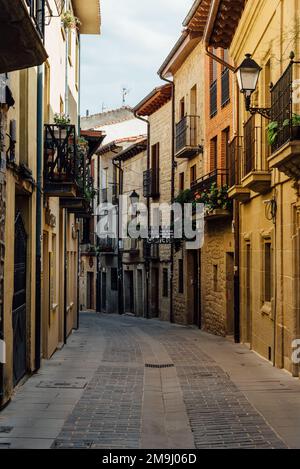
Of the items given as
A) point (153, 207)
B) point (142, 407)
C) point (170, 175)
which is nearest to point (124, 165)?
point (153, 207)

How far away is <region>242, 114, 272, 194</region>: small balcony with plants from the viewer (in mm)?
13633

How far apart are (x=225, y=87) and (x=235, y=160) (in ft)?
12.9

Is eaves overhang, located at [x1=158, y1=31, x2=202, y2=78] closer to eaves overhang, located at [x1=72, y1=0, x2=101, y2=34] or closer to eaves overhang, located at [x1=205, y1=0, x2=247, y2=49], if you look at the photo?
eaves overhang, located at [x1=72, y1=0, x2=101, y2=34]

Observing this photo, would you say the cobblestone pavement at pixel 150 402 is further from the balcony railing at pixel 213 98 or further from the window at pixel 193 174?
the window at pixel 193 174

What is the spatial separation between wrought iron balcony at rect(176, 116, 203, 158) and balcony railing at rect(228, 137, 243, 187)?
5896mm

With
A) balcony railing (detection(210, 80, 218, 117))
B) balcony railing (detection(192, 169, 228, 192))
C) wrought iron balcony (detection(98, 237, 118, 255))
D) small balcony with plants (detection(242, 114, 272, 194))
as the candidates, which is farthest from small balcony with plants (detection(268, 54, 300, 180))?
wrought iron balcony (detection(98, 237, 118, 255))

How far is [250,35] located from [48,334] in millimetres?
7843

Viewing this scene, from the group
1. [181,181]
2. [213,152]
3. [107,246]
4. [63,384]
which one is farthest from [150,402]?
[107,246]

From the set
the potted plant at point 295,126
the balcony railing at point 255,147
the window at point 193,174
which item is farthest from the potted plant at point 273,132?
the window at point 193,174

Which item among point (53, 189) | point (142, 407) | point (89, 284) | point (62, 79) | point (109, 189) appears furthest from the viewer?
point (89, 284)

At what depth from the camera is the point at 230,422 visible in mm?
8352

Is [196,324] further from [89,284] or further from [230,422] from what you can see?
[89,284]

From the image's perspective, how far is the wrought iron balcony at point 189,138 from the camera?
23703mm

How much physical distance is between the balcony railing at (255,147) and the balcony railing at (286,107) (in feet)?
8.69
